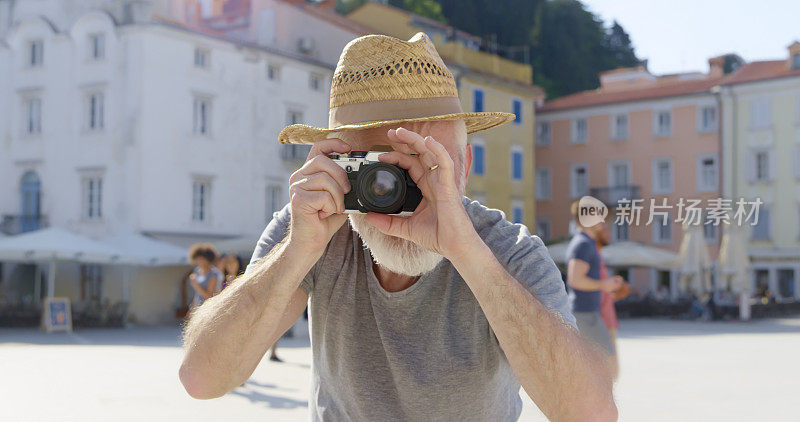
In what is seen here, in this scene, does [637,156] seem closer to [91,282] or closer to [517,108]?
[517,108]

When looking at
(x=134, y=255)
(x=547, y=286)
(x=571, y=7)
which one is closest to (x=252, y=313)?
(x=547, y=286)

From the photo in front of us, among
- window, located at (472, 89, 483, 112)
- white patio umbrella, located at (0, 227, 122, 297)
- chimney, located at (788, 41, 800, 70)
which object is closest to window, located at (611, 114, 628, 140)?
chimney, located at (788, 41, 800, 70)

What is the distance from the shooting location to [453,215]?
2.21 metres

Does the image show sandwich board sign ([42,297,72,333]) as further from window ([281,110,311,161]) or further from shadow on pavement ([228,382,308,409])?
shadow on pavement ([228,382,308,409])

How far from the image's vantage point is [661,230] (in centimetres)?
4844

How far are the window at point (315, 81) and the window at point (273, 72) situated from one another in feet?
5.28

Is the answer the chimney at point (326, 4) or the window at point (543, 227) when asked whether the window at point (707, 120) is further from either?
the chimney at point (326, 4)

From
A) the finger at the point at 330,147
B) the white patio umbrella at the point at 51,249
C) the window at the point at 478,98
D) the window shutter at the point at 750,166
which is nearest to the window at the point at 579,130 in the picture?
the window shutter at the point at 750,166

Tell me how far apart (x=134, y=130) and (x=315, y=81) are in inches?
344

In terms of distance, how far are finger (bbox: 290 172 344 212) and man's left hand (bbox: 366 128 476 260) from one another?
0.28ft

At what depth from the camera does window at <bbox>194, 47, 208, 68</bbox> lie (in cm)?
3152

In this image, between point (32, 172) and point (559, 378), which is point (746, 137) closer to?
point (32, 172)

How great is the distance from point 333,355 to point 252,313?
314mm

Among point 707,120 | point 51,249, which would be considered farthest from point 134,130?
point 707,120
